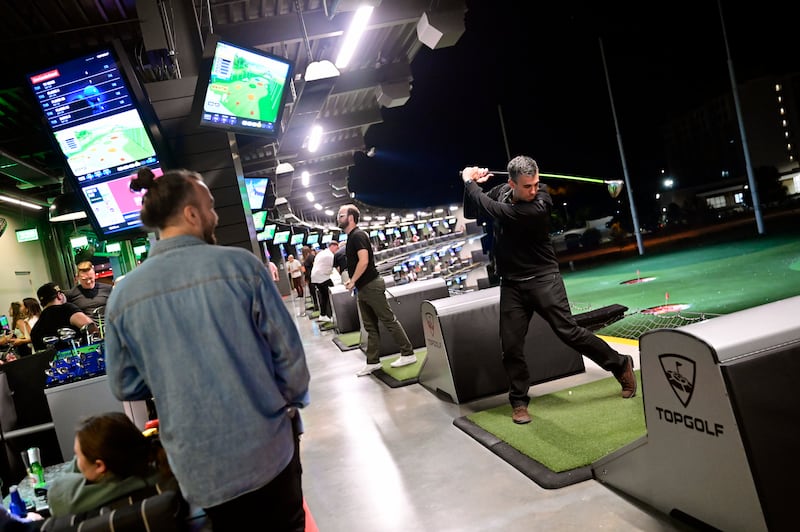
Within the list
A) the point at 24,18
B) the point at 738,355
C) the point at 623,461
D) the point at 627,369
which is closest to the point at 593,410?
the point at 627,369

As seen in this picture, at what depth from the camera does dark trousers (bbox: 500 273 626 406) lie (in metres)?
4.34

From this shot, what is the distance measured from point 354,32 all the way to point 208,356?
22.8 ft

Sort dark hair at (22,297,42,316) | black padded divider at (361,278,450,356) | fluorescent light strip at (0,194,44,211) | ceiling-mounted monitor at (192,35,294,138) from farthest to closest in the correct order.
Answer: fluorescent light strip at (0,194,44,211) → dark hair at (22,297,42,316) → black padded divider at (361,278,450,356) → ceiling-mounted monitor at (192,35,294,138)

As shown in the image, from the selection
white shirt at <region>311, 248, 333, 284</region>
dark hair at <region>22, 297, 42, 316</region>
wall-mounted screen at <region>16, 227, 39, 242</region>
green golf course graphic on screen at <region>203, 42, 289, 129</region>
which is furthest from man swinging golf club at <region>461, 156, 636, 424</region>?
wall-mounted screen at <region>16, 227, 39, 242</region>

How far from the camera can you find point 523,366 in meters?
Result: 4.42

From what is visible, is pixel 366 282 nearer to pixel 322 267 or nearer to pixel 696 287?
pixel 696 287

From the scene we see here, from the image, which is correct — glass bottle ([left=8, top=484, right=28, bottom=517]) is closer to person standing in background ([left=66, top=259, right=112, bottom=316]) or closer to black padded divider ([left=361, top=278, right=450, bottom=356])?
person standing in background ([left=66, top=259, right=112, bottom=316])

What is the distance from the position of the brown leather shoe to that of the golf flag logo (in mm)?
1846

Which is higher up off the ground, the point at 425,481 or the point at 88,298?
the point at 88,298

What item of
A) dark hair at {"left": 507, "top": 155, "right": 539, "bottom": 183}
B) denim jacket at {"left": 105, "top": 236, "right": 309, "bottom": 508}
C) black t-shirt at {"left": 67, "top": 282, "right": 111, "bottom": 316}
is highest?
dark hair at {"left": 507, "top": 155, "right": 539, "bottom": 183}

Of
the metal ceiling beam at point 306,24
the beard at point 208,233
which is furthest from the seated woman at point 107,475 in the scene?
the metal ceiling beam at point 306,24

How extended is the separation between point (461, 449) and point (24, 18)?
671cm

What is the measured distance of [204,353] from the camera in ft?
6.20

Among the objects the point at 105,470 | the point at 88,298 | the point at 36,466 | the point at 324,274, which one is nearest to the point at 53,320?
the point at 88,298
